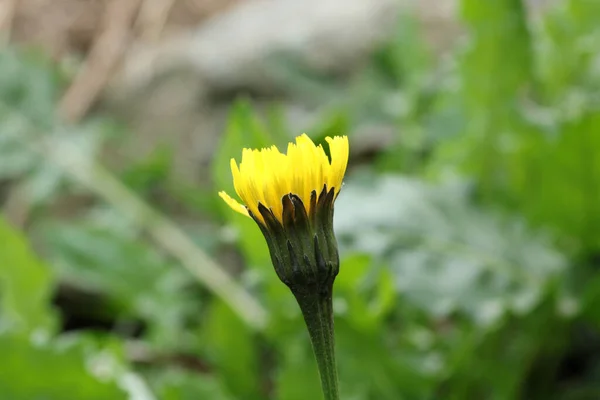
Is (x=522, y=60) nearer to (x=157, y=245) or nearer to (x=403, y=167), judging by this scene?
(x=403, y=167)

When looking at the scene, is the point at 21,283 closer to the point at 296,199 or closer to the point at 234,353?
the point at 234,353

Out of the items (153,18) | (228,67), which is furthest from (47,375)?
(153,18)

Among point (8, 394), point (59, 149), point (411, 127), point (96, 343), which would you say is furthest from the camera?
point (59, 149)

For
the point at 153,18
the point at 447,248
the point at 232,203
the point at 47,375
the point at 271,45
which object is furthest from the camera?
the point at 153,18

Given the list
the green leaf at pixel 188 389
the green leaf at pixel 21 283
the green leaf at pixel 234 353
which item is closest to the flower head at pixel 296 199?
the green leaf at pixel 188 389

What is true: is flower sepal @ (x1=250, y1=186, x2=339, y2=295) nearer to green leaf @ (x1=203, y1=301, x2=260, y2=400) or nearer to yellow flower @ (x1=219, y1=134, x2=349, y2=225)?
yellow flower @ (x1=219, y1=134, x2=349, y2=225)

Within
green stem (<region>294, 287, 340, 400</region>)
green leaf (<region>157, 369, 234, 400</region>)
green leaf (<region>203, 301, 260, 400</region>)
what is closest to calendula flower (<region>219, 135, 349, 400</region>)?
green stem (<region>294, 287, 340, 400</region>)

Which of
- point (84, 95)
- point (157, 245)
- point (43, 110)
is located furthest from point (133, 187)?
point (84, 95)
